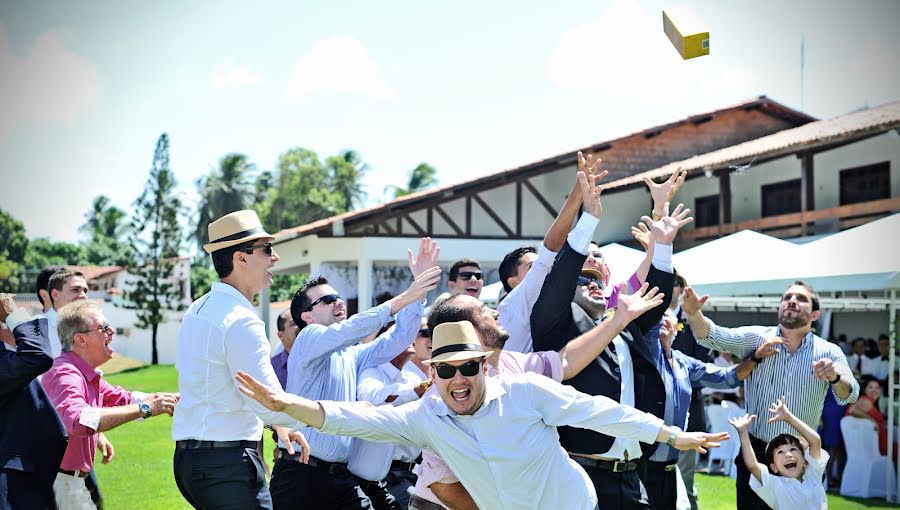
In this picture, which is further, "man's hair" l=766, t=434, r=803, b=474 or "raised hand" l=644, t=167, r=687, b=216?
"man's hair" l=766, t=434, r=803, b=474

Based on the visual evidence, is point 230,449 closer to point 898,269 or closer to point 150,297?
point 898,269

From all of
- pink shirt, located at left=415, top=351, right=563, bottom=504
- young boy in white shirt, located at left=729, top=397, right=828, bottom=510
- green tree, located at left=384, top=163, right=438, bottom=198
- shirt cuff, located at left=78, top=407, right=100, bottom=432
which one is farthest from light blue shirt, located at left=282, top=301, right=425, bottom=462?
green tree, located at left=384, top=163, right=438, bottom=198

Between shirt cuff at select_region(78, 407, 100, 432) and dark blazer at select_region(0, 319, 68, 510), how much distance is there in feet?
0.36

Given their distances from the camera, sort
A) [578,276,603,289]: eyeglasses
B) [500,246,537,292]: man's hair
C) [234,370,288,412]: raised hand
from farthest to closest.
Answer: [500,246,537,292]: man's hair < [578,276,603,289]: eyeglasses < [234,370,288,412]: raised hand

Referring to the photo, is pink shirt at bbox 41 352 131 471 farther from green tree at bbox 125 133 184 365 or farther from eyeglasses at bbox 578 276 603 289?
green tree at bbox 125 133 184 365

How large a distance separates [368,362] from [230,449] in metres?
1.78

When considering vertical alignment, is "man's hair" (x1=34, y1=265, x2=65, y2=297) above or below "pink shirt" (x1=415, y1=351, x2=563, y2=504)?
above

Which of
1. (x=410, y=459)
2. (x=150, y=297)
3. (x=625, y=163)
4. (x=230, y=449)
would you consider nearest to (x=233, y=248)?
(x=230, y=449)

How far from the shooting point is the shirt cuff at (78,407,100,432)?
198 inches

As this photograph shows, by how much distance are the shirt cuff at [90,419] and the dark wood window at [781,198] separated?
65.0 feet

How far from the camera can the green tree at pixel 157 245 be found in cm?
4831

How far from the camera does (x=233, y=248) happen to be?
15.0ft

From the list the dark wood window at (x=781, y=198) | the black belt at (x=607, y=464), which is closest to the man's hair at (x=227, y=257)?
the black belt at (x=607, y=464)

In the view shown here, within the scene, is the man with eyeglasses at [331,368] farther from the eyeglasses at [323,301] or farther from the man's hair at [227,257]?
the man's hair at [227,257]
